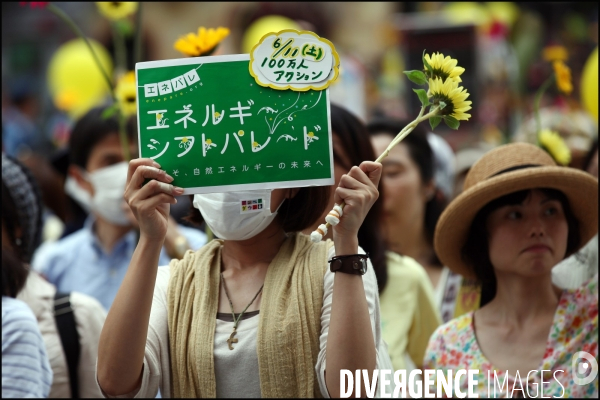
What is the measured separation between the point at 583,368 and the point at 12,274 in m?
2.08

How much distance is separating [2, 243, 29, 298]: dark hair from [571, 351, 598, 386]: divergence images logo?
2.02m

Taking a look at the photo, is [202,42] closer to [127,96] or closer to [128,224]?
[127,96]

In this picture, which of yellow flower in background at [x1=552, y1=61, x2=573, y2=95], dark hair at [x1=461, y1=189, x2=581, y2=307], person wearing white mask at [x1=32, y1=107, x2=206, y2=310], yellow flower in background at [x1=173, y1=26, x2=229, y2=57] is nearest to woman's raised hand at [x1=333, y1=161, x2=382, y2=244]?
yellow flower in background at [x1=173, y1=26, x2=229, y2=57]

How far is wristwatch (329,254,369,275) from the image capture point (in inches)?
90.1

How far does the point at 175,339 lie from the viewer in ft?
8.22

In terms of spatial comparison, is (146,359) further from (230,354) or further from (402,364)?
(402,364)

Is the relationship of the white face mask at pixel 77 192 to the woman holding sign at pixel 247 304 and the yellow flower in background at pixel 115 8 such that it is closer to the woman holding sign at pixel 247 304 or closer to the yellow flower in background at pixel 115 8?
the yellow flower in background at pixel 115 8

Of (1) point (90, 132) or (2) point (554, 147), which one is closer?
(2) point (554, 147)

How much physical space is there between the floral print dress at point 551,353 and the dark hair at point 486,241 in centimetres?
21

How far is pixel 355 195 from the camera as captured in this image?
88.0 inches

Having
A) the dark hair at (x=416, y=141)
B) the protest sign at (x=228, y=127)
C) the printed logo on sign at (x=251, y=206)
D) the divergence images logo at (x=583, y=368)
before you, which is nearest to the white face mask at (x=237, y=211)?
the printed logo on sign at (x=251, y=206)

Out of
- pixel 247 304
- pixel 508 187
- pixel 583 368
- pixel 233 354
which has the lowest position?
pixel 583 368

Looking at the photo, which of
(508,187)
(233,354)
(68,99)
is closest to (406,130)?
(233,354)

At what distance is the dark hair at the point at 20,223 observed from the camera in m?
3.43
